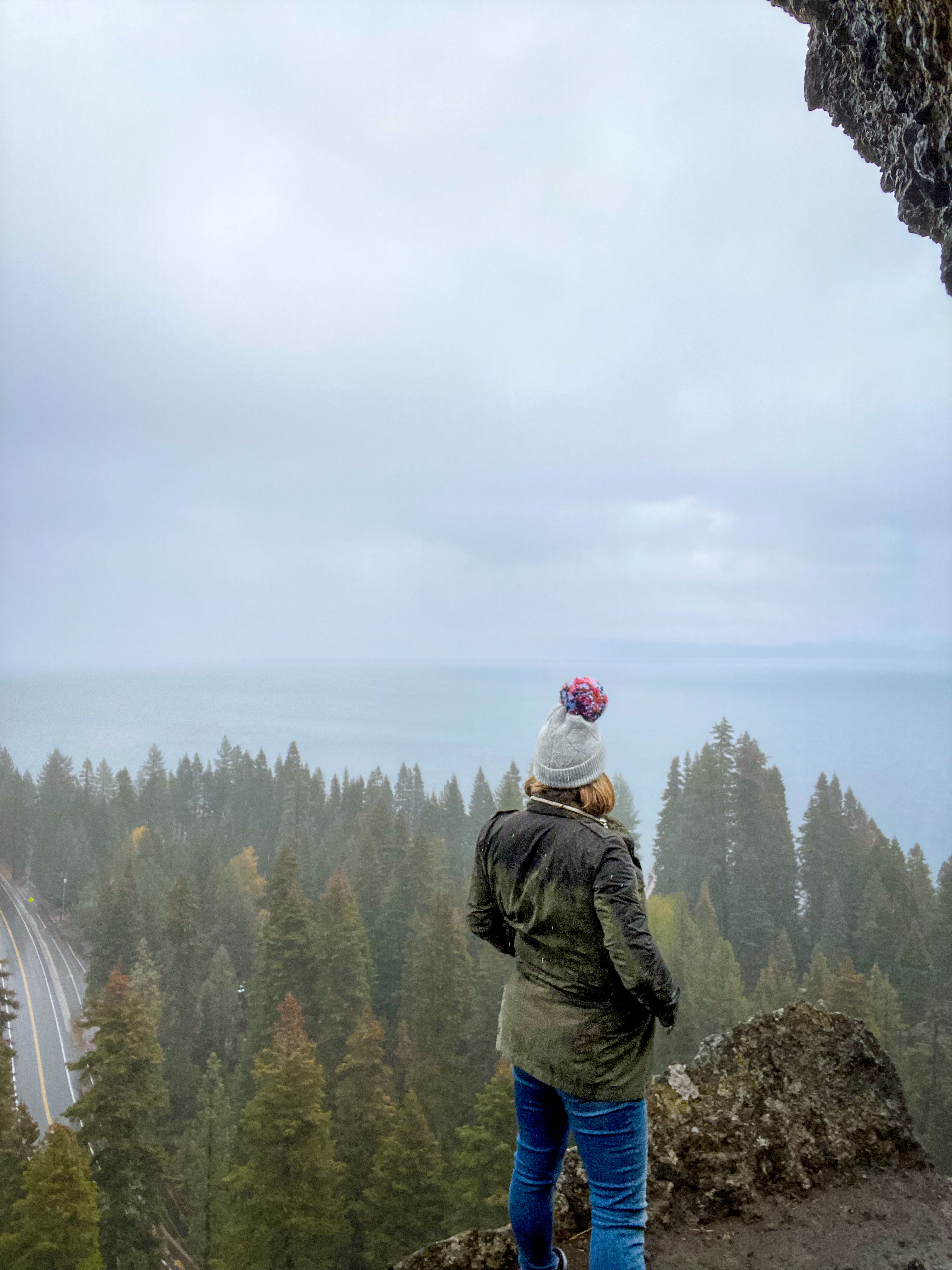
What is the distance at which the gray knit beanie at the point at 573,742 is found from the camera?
11.0ft

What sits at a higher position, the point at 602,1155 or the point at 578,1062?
the point at 578,1062

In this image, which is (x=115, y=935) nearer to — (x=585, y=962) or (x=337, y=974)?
(x=337, y=974)

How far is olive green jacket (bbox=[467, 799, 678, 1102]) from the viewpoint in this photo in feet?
9.68

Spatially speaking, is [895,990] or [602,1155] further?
[895,990]

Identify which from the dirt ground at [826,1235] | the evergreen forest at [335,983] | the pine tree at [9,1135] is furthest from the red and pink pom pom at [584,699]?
the pine tree at [9,1135]

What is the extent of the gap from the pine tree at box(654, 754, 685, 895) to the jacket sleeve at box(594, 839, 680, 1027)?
41335mm

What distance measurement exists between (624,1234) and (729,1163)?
2759 mm

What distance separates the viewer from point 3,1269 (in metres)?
13.1

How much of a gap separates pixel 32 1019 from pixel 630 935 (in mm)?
40593

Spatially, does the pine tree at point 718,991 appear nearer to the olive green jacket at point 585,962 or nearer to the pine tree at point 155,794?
the olive green jacket at point 585,962

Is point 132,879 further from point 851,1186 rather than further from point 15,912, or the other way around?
point 851,1186

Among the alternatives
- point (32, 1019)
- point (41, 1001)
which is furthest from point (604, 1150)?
point (41, 1001)

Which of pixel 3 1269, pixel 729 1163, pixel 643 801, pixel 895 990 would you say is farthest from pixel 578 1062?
pixel 643 801

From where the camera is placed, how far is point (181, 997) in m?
32.2
